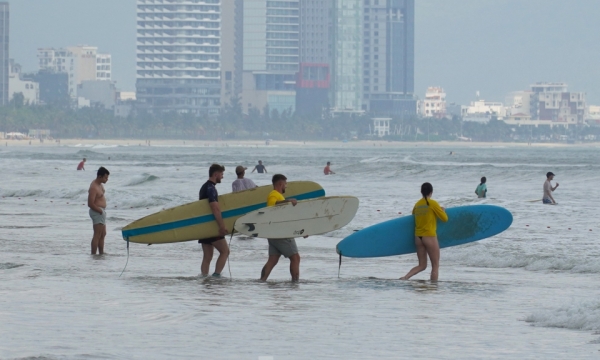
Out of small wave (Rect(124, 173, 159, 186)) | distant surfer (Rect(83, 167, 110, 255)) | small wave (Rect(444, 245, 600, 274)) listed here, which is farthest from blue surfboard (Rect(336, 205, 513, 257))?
small wave (Rect(124, 173, 159, 186))

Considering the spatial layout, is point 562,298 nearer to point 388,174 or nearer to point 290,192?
point 290,192

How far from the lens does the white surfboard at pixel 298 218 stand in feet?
40.1

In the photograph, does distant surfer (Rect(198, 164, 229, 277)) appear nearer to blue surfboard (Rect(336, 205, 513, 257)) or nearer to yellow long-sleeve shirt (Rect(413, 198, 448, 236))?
blue surfboard (Rect(336, 205, 513, 257))

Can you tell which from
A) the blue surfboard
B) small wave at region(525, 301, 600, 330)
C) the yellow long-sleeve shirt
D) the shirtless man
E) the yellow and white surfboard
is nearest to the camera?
small wave at region(525, 301, 600, 330)

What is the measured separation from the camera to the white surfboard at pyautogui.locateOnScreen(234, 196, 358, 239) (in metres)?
12.2

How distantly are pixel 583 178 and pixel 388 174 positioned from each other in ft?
35.9

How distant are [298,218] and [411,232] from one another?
155 cm

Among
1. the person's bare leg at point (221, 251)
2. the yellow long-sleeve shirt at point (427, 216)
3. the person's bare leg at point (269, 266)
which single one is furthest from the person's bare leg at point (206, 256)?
the yellow long-sleeve shirt at point (427, 216)

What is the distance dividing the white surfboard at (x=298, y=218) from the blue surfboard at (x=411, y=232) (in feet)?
1.34

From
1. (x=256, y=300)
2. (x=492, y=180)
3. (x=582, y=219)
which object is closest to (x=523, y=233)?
(x=582, y=219)

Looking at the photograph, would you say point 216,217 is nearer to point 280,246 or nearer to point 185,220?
point 280,246

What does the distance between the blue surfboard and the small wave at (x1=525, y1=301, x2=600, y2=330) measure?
134 inches

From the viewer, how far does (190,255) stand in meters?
A: 15.8

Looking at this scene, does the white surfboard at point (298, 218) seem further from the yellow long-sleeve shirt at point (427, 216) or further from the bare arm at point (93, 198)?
the bare arm at point (93, 198)
